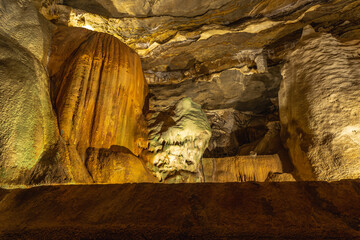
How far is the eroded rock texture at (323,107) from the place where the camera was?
3592 millimetres

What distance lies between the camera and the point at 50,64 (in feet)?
14.8

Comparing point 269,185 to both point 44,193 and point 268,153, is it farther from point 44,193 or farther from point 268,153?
point 268,153

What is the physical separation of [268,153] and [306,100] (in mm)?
2608

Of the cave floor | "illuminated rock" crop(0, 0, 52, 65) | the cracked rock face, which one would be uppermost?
"illuminated rock" crop(0, 0, 52, 65)

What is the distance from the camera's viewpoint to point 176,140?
18.5ft

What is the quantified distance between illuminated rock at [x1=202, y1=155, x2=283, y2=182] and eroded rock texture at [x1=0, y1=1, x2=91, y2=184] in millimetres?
4134

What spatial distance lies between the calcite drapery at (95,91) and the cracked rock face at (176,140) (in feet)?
1.58

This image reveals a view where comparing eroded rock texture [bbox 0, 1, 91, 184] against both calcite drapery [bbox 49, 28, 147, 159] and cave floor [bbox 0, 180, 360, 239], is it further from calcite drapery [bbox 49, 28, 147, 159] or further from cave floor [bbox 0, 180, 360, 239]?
calcite drapery [bbox 49, 28, 147, 159]

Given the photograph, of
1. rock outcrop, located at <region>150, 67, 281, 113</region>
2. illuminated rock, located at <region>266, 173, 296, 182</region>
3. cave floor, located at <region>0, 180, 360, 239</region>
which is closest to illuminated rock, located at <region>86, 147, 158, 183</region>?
cave floor, located at <region>0, 180, 360, 239</region>

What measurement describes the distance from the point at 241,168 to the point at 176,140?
2331 millimetres

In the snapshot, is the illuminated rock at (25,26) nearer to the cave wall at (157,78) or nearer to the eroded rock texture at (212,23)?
the cave wall at (157,78)

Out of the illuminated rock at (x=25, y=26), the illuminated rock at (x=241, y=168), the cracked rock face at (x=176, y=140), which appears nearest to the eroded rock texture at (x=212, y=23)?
the illuminated rock at (x=25, y=26)

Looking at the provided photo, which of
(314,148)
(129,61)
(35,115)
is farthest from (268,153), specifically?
(35,115)

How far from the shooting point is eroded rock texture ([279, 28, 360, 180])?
11.8 feet
